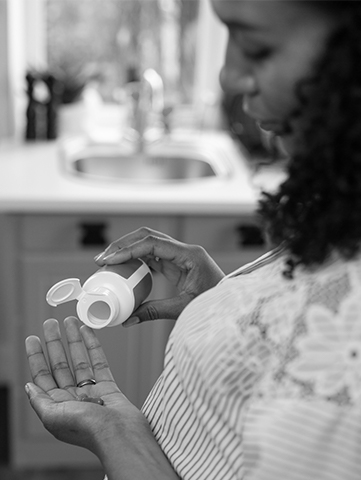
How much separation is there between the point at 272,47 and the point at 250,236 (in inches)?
50.9

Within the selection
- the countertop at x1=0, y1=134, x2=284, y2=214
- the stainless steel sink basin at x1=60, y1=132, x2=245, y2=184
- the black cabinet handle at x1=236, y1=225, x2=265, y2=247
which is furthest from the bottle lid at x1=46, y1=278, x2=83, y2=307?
the stainless steel sink basin at x1=60, y1=132, x2=245, y2=184

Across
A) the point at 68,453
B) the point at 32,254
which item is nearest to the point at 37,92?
the point at 32,254

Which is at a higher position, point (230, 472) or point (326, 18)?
point (326, 18)

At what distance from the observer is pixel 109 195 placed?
5.86 feet

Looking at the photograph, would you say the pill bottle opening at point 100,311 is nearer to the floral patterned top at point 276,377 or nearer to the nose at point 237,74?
the floral patterned top at point 276,377

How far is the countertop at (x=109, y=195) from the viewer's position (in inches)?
68.2

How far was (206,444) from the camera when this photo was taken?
29.6 inches

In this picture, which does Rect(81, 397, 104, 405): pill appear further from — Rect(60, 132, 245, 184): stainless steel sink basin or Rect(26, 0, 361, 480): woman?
Rect(60, 132, 245, 184): stainless steel sink basin

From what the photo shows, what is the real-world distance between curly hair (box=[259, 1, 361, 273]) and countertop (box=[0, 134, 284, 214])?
1.05 m

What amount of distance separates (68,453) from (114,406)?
4.10 feet

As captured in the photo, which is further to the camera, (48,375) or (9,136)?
(9,136)

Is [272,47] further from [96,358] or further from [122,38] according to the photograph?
[122,38]

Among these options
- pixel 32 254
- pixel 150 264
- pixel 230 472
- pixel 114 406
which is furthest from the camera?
pixel 32 254

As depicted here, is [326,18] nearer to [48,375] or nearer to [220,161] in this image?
[48,375]
